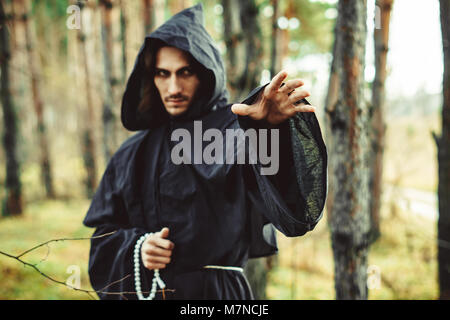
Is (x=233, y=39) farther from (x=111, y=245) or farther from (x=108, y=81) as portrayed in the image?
(x=108, y=81)

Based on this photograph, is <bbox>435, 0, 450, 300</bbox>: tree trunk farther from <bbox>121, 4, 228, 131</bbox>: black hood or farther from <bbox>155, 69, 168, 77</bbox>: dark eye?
<bbox>155, 69, 168, 77</bbox>: dark eye

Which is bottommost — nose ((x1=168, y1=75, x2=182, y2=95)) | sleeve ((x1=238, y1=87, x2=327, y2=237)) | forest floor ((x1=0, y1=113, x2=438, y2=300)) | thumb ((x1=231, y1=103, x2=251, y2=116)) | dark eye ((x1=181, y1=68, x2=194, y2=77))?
forest floor ((x1=0, y1=113, x2=438, y2=300))

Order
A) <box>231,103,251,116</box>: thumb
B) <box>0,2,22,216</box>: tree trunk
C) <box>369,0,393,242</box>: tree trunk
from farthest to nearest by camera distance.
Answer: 1. <box>0,2,22,216</box>: tree trunk
2. <box>369,0,393,242</box>: tree trunk
3. <box>231,103,251,116</box>: thumb

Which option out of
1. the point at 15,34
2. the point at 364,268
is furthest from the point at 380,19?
the point at 15,34

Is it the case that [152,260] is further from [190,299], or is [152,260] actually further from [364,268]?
[364,268]

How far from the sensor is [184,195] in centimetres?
Result: 173

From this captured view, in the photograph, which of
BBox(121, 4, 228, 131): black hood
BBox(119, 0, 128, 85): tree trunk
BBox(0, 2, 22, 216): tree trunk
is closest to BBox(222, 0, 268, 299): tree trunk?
BBox(121, 4, 228, 131): black hood

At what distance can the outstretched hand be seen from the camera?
1.04 m

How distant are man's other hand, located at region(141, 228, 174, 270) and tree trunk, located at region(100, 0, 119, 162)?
14.5ft

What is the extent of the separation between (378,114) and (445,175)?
3.86 meters

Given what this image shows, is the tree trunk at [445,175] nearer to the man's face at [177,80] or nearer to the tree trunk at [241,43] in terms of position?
the tree trunk at [241,43]

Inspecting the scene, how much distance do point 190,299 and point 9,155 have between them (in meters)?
7.92

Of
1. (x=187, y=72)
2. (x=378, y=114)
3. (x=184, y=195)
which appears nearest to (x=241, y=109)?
(x=184, y=195)

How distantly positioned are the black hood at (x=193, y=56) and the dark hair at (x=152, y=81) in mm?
15
